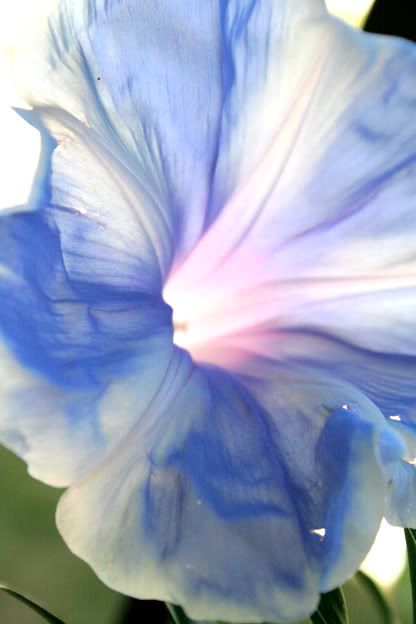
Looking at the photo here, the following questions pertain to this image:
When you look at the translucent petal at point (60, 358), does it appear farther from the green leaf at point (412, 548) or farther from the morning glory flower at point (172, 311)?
the green leaf at point (412, 548)

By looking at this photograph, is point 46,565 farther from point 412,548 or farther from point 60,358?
point 60,358

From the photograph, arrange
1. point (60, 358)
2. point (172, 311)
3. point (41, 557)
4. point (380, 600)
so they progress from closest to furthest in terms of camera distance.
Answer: point (60, 358) → point (172, 311) → point (380, 600) → point (41, 557)

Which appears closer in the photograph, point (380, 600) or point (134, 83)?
point (134, 83)

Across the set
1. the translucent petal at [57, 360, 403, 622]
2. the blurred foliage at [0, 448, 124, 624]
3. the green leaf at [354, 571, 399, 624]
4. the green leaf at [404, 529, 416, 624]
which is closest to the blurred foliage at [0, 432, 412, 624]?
the blurred foliage at [0, 448, 124, 624]

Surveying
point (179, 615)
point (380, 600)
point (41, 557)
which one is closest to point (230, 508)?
point (179, 615)

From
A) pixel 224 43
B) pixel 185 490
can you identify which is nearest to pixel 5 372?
pixel 185 490

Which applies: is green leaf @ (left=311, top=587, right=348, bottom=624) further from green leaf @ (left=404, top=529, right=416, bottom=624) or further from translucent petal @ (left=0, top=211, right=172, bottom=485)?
translucent petal @ (left=0, top=211, right=172, bottom=485)

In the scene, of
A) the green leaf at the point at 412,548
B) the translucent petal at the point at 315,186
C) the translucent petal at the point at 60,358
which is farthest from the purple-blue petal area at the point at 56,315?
the green leaf at the point at 412,548
